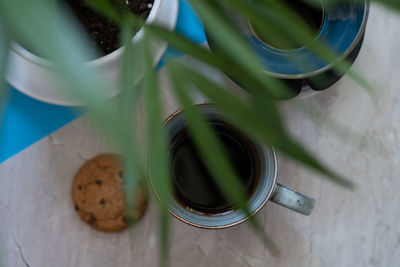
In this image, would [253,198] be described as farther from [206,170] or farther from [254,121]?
[254,121]

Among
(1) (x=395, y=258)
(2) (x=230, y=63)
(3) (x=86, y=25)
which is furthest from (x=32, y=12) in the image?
(1) (x=395, y=258)

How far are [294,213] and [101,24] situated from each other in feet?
0.85

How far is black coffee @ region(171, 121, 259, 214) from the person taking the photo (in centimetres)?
54

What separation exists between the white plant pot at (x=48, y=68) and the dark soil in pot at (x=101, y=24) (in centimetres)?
2

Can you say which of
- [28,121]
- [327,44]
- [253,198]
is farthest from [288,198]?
[28,121]

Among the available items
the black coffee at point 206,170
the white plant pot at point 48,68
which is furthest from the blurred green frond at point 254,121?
the black coffee at point 206,170

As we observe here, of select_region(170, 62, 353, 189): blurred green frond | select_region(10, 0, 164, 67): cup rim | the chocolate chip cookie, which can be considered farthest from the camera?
the chocolate chip cookie

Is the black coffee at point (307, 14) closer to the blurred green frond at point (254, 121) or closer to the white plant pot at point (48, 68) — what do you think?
the white plant pot at point (48, 68)

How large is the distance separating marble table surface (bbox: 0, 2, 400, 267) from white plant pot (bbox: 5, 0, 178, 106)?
0.18ft

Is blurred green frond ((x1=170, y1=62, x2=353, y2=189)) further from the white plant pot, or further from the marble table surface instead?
the marble table surface

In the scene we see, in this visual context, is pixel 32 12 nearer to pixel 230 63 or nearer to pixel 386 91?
pixel 230 63

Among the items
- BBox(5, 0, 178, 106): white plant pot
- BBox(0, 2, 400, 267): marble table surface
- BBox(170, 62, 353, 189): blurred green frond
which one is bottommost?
BBox(0, 2, 400, 267): marble table surface

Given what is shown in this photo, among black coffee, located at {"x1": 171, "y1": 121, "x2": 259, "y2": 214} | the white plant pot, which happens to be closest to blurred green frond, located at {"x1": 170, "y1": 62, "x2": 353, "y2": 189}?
the white plant pot

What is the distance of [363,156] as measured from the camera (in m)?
0.60
